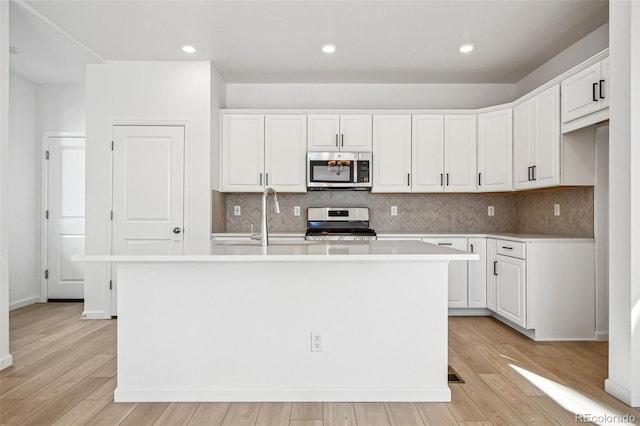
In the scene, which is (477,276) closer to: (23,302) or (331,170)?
(331,170)

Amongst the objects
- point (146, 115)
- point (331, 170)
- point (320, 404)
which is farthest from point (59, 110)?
point (320, 404)

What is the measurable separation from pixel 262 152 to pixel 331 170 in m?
0.82

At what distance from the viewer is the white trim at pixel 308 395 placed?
2.32m

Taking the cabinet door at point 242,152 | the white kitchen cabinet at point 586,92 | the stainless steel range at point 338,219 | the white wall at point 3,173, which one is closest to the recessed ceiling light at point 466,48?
the white kitchen cabinet at point 586,92

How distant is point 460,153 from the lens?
450 centimetres

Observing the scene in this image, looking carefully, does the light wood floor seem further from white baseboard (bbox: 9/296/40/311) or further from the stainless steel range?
the stainless steel range

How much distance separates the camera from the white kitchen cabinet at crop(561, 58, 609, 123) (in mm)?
2875

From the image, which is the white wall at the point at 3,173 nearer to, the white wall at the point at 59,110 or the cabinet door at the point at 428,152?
the white wall at the point at 59,110

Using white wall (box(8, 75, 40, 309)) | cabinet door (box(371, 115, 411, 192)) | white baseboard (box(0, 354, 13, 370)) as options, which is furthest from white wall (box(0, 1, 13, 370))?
cabinet door (box(371, 115, 411, 192))

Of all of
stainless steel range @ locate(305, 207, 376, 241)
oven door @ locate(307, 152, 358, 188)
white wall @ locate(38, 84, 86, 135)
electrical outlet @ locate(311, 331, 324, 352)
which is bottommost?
electrical outlet @ locate(311, 331, 324, 352)

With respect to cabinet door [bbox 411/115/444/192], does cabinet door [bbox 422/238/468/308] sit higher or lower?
lower

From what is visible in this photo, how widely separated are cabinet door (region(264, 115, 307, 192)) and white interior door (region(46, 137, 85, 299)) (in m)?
2.57

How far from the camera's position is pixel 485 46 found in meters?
3.75

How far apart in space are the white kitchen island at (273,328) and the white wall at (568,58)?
2.69 metres
